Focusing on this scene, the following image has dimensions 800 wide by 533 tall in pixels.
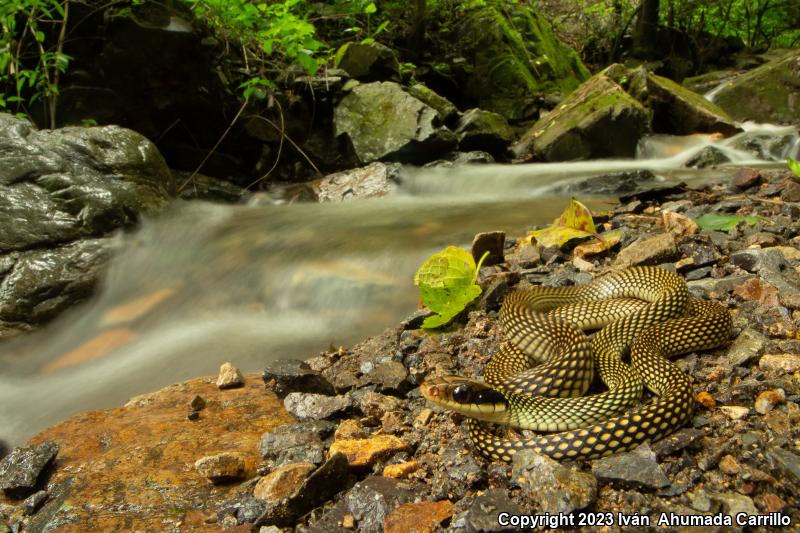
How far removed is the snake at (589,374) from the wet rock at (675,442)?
36 mm

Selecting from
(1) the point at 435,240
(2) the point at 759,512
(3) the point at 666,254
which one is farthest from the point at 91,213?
(2) the point at 759,512

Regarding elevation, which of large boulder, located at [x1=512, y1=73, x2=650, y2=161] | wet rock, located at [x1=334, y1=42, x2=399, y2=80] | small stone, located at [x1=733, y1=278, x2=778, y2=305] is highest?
wet rock, located at [x1=334, y1=42, x2=399, y2=80]

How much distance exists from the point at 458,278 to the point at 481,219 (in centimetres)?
421

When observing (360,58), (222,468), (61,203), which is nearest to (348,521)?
(222,468)

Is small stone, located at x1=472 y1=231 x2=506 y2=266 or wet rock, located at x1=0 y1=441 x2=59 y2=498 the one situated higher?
small stone, located at x1=472 y1=231 x2=506 y2=266

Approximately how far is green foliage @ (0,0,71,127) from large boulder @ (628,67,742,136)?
40.7 feet

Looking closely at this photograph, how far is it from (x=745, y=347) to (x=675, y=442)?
3.73ft

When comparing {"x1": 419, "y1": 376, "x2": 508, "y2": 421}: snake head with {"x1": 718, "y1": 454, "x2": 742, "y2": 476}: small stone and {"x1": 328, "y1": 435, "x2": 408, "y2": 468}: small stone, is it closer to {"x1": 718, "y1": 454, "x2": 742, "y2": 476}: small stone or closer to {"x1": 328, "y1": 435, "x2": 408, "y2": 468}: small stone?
{"x1": 328, "y1": 435, "x2": 408, "y2": 468}: small stone

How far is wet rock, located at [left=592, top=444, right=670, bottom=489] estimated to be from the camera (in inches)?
91.3

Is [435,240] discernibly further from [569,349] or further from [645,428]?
[645,428]

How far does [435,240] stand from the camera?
7.18m

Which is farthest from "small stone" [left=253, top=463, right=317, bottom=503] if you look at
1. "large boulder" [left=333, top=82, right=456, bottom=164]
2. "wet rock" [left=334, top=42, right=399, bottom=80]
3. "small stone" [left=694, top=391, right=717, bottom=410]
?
"wet rock" [left=334, top=42, right=399, bottom=80]

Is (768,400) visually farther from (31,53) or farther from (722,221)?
(31,53)

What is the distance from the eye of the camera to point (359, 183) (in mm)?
11188
